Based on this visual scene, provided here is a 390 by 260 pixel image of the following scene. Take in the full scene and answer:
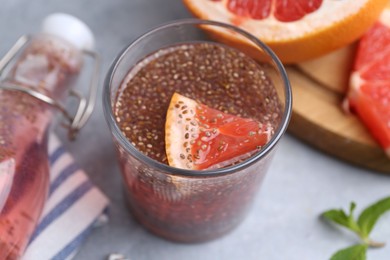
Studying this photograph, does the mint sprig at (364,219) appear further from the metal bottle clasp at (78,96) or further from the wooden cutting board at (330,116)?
the metal bottle clasp at (78,96)

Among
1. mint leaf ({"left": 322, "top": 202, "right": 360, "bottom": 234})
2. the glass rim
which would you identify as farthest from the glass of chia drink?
mint leaf ({"left": 322, "top": 202, "right": 360, "bottom": 234})

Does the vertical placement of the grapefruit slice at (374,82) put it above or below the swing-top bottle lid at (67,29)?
below

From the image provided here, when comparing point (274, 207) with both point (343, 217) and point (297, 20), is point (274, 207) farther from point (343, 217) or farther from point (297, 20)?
point (297, 20)

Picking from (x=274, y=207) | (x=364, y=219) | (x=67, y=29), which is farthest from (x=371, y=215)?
(x=67, y=29)

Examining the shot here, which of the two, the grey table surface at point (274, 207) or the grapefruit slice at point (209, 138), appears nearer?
the grapefruit slice at point (209, 138)

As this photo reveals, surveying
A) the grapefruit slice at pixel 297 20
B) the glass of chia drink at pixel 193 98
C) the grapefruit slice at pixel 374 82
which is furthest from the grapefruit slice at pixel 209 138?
the grapefruit slice at pixel 374 82

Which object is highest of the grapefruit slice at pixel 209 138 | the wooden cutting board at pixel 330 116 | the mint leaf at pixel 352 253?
the grapefruit slice at pixel 209 138

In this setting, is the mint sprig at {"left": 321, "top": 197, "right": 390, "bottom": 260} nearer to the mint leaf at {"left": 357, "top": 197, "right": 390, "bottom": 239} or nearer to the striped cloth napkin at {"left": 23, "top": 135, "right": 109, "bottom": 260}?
the mint leaf at {"left": 357, "top": 197, "right": 390, "bottom": 239}

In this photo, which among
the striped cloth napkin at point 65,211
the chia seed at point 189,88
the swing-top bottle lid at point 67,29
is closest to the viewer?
the chia seed at point 189,88
